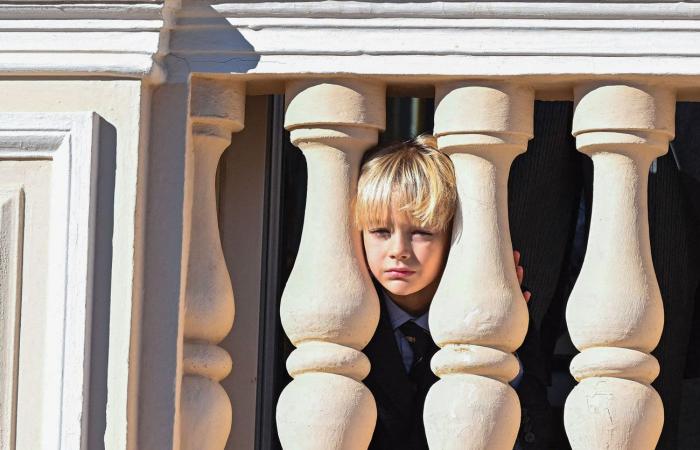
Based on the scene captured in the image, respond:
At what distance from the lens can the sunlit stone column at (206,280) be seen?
6.58 feet

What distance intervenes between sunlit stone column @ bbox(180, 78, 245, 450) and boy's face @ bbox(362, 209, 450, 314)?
0.68 feet

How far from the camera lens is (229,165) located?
227cm

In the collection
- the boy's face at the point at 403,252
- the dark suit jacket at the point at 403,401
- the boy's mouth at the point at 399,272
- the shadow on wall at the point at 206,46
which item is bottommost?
the dark suit jacket at the point at 403,401

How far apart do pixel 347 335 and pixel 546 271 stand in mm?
738

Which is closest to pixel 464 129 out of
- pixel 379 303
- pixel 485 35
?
pixel 485 35

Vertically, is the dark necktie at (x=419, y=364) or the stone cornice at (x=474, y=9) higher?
the stone cornice at (x=474, y=9)

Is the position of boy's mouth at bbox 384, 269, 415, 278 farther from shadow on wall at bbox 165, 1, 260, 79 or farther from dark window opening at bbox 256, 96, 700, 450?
dark window opening at bbox 256, 96, 700, 450

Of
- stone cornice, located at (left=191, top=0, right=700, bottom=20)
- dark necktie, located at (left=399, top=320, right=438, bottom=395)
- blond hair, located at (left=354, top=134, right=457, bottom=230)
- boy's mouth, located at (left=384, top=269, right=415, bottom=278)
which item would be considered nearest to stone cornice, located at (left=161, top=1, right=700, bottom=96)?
stone cornice, located at (left=191, top=0, right=700, bottom=20)

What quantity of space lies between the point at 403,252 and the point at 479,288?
17 cm

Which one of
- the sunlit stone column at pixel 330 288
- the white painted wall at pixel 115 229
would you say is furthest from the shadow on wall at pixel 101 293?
the sunlit stone column at pixel 330 288

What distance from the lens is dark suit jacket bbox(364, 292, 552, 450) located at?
217 centimetres

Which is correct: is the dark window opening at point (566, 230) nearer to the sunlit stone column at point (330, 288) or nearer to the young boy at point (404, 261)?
the young boy at point (404, 261)

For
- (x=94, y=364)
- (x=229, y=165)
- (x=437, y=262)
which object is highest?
(x=229, y=165)

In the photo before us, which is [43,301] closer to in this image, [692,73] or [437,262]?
[437,262]
